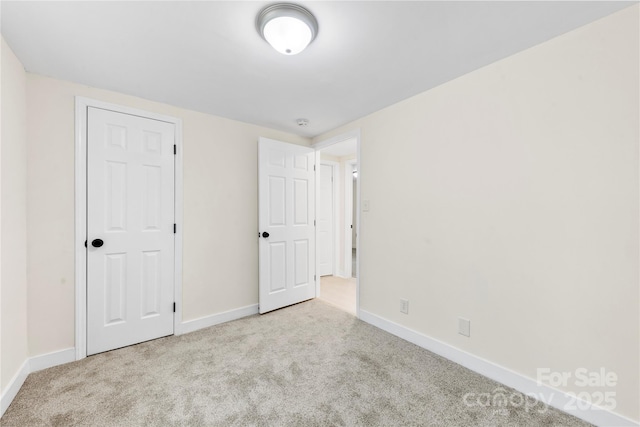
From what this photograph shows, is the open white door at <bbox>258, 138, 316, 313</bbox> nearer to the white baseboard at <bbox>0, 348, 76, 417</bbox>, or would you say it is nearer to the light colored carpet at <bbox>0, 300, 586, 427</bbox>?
the light colored carpet at <bbox>0, 300, 586, 427</bbox>

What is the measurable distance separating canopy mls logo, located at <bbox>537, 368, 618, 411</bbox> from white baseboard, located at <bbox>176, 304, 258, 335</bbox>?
8.68 ft

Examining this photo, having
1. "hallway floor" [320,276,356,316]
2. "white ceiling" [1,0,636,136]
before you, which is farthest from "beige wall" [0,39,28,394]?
"hallway floor" [320,276,356,316]

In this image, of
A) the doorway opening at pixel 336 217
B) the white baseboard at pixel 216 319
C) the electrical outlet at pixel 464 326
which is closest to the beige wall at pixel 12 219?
the white baseboard at pixel 216 319

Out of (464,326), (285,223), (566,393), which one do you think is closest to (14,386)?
(285,223)

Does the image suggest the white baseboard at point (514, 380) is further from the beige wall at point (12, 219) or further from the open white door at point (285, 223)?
the beige wall at point (12, 219)

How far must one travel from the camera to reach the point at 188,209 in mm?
2662

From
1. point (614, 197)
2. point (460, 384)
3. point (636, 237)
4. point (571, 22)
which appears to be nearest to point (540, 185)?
point (614, 197)

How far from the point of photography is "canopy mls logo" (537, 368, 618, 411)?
1.43 m

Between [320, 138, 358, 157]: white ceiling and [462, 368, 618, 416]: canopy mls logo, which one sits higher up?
[320, 138, 358, 157]: white ceiling

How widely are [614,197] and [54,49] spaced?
11.2 ft

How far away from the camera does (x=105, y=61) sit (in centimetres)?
183

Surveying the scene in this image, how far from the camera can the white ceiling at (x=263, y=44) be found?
1374 mm

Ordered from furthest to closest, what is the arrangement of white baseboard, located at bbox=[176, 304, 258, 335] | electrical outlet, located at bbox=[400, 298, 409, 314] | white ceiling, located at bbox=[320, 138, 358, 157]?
1. white ceiling, located at bbox=[320, 138, 358, 157]
2. white baseboard, located at bbox=[176, 304, 258, 335]
3. electrical outlet, located at bbox=[400, 298, 409, 314]

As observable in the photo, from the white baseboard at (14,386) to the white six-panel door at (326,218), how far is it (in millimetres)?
3670
